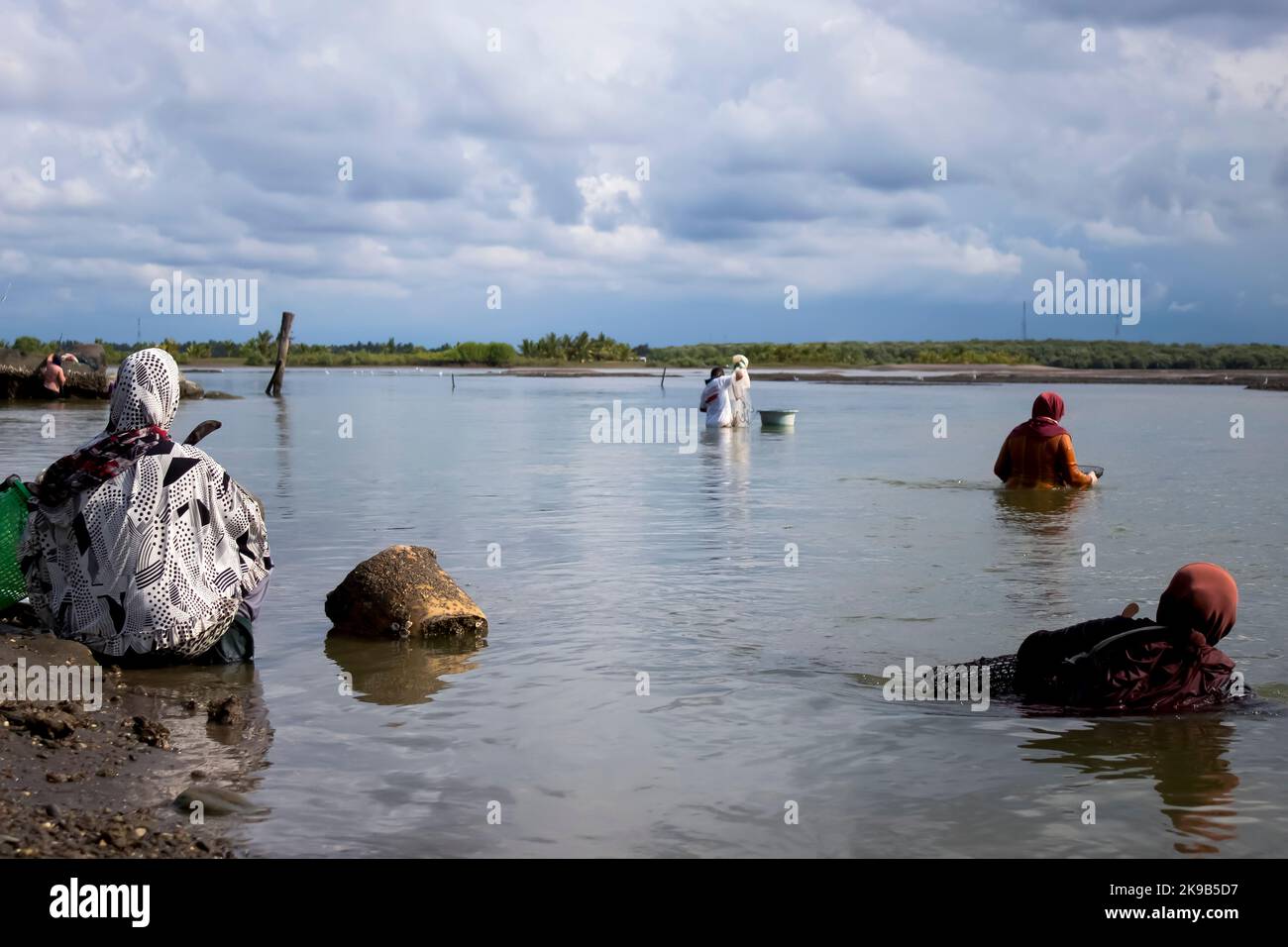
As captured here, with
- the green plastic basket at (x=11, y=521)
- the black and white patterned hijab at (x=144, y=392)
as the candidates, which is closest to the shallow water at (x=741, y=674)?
the green plastic basket at (x=11, y=521)

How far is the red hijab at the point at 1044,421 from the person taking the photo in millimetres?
16312

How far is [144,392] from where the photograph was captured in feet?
24.6

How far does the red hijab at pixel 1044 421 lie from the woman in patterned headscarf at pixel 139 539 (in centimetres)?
1122

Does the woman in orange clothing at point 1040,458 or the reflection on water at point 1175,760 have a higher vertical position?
the woman in orange clothing at point 1040,458

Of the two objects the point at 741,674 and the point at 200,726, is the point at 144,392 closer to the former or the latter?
the point at 200,726

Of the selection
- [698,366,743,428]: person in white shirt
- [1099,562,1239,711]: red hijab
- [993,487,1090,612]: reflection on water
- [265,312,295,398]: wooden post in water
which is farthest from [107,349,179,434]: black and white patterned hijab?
[265,312,295,398]: wooden post in water

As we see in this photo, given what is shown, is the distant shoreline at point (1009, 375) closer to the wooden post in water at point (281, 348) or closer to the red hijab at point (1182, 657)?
the wooden post in water at point (281, 348)

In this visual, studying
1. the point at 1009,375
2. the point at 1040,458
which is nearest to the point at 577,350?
the point at 1009,375

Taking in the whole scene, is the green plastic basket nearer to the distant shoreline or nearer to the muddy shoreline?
the muddy shoreline

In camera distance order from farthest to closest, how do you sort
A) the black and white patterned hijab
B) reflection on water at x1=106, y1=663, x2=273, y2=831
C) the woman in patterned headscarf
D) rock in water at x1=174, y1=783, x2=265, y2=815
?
1. the black and white patterned hijab
2. the woman in patterned headscarf
3. reflection on water at x1=106, y1=663, x2=273, y2=831
4. rock in water at x1=174, y1=783, x2=265, y2=815

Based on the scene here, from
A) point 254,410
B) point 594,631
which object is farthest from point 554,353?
point 594,631

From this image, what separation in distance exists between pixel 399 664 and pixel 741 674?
2057mm

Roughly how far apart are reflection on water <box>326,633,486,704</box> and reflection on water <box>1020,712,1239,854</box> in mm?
3303

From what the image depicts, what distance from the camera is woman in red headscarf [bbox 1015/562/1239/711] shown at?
6.36 meters
